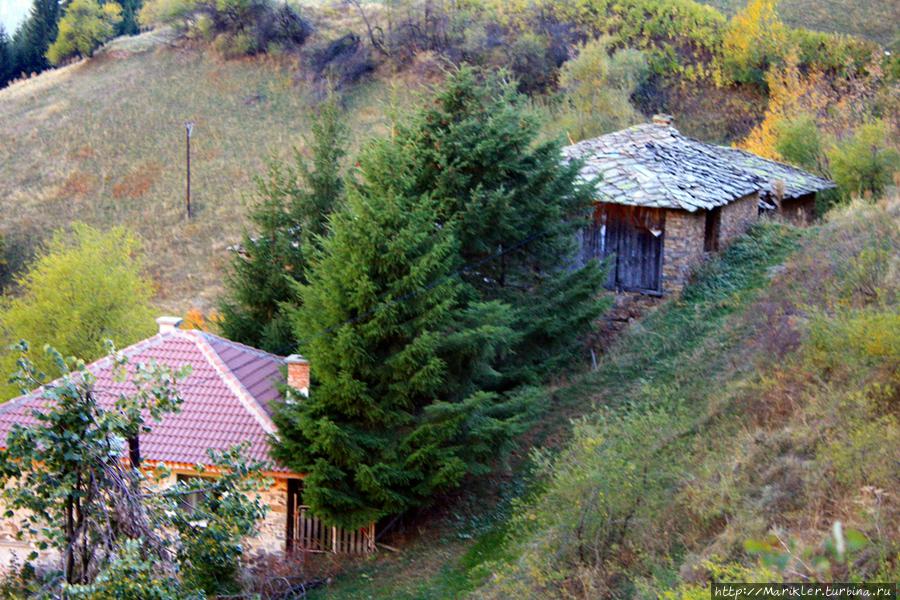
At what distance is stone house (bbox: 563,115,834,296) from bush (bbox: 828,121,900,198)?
3.52 metres

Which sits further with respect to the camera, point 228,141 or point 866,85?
point 228,141

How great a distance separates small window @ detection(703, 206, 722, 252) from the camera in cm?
2002

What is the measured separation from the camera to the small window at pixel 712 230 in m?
20.0

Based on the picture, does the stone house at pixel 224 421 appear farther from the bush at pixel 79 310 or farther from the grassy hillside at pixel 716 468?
the bush at pixel 79 310

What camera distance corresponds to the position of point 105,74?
53.0 m

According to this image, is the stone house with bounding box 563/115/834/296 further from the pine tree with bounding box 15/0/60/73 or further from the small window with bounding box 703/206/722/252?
the pine tree with bounding box 15/0/60/73

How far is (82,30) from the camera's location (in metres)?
55.6

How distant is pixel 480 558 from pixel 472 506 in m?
1.90

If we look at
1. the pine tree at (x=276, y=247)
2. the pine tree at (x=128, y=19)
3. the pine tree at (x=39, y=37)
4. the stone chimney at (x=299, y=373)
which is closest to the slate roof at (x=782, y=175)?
the pine tree at (x=276, y=247)

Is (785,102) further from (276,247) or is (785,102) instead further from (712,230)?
(276,247)

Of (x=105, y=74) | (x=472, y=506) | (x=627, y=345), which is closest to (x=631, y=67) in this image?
(x=627, y=345)

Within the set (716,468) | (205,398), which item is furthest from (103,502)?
(205,398)

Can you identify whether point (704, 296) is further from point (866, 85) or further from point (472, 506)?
point (866, 85)

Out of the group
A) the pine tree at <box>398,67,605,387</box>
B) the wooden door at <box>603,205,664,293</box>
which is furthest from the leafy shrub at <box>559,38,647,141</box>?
the pine tree at <box>398,67,605,387</box>
